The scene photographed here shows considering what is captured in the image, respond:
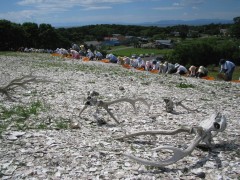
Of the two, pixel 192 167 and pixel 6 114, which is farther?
pixel 6 114

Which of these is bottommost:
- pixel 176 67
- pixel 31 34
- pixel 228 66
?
pixel 176 67

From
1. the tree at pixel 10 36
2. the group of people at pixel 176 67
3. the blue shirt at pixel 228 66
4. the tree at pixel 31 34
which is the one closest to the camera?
the blue shirt at pixel 228 66

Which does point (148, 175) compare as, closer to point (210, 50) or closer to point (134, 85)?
point (134, 85)

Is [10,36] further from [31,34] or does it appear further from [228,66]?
[228,66]

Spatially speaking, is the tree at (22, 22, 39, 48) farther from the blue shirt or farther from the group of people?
the blue shirt

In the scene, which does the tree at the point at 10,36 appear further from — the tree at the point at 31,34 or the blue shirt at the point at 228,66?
the blue shirt at the point at 228,66

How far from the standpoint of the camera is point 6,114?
11375 millimetres

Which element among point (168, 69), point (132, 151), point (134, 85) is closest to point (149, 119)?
point (132, 151)

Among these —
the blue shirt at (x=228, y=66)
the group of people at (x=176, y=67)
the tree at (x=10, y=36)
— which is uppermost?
the tree at (x=10, y=36)

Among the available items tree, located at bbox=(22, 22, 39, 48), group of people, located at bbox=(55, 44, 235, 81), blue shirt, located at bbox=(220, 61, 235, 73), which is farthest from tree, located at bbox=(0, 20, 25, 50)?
blue shirt, located at bbox=(220, 61, 235, 73)

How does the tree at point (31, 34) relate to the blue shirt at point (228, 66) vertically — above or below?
above

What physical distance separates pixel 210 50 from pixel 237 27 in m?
67.7

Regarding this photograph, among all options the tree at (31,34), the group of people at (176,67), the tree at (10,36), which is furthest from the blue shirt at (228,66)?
the tree at (31,34)

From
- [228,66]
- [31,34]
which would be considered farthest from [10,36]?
[228,66]
